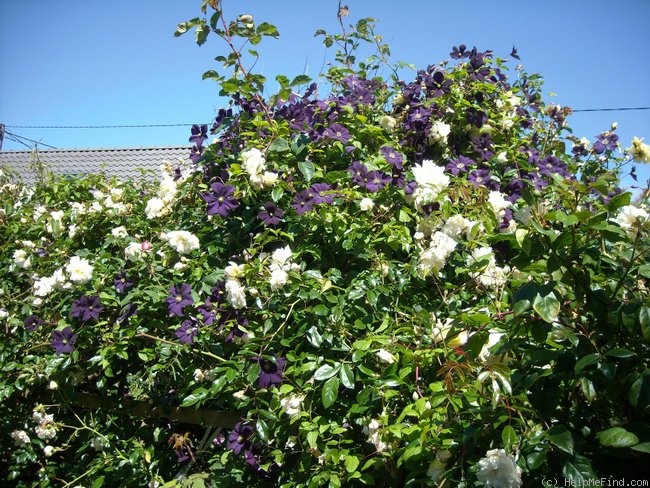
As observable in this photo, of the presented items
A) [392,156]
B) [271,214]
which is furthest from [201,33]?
[392,156]

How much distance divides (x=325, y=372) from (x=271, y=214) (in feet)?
2.08

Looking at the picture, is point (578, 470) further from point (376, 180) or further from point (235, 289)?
point (376, 180)

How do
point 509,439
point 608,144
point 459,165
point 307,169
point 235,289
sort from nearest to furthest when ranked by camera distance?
point 509,439, point 235,289, point 307,169, point 459,165, point 608,144

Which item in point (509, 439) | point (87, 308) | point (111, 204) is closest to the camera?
point (509, 439)

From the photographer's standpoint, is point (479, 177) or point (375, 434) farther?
point (479, 177)

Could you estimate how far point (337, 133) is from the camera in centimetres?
200

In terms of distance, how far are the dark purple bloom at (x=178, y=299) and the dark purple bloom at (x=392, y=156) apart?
870mm

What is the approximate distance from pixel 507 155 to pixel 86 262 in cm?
179

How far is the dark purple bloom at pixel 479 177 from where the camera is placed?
2034mm

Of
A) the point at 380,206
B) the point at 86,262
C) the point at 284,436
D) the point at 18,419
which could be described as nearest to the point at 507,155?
the point at 380,206

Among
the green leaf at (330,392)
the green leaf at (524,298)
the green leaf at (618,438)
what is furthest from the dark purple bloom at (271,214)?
the green leaf at (618,438)

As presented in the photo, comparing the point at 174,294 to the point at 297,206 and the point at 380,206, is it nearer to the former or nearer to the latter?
the point at 297,206

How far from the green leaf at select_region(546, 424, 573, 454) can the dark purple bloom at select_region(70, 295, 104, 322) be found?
1.62 meters

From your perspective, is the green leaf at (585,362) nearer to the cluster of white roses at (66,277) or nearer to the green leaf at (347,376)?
the green leaf at (347,376)
